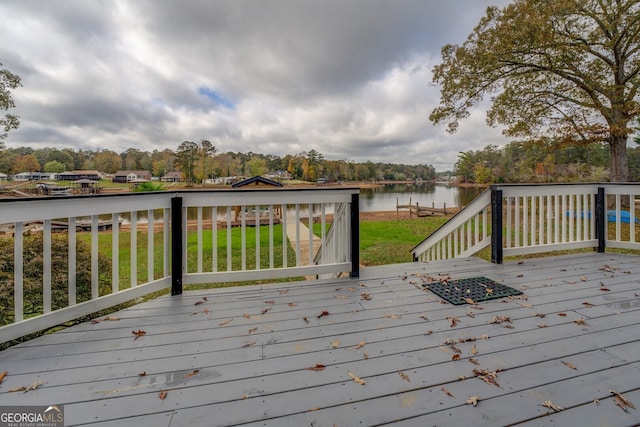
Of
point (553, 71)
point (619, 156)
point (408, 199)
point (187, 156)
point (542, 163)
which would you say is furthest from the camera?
point (408, 199)

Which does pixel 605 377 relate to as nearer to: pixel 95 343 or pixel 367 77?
pixel 95 343

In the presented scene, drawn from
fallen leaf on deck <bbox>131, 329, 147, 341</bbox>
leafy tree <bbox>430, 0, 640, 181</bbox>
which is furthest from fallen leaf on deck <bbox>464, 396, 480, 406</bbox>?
leafy tree <bbox>430, 0, 640, 181</bbox>

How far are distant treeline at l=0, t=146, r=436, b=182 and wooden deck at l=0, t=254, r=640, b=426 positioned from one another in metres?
11.7

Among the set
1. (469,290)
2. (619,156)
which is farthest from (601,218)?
(619,156)

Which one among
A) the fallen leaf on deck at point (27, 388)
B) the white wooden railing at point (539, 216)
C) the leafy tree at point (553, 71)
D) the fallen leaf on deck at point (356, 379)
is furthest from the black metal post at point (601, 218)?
the leafy tree at point (553, 71)

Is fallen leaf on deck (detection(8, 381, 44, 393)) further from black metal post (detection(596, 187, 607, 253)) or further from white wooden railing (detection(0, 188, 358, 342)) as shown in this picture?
black metal post (detection(596, 187, 607, 253))

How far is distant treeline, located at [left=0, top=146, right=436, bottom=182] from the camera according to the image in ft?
37.4

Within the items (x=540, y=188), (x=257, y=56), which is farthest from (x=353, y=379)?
(x=257, y=56)

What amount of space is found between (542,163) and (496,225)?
26.7m

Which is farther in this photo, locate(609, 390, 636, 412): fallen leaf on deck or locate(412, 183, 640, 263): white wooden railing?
locate(412, 183, 640, 263): white wooden railing

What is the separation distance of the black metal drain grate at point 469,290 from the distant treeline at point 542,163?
10.2m

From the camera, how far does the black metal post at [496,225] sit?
3357mm

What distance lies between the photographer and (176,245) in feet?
8.12

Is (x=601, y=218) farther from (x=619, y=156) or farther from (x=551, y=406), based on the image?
(x=619, y=156)
